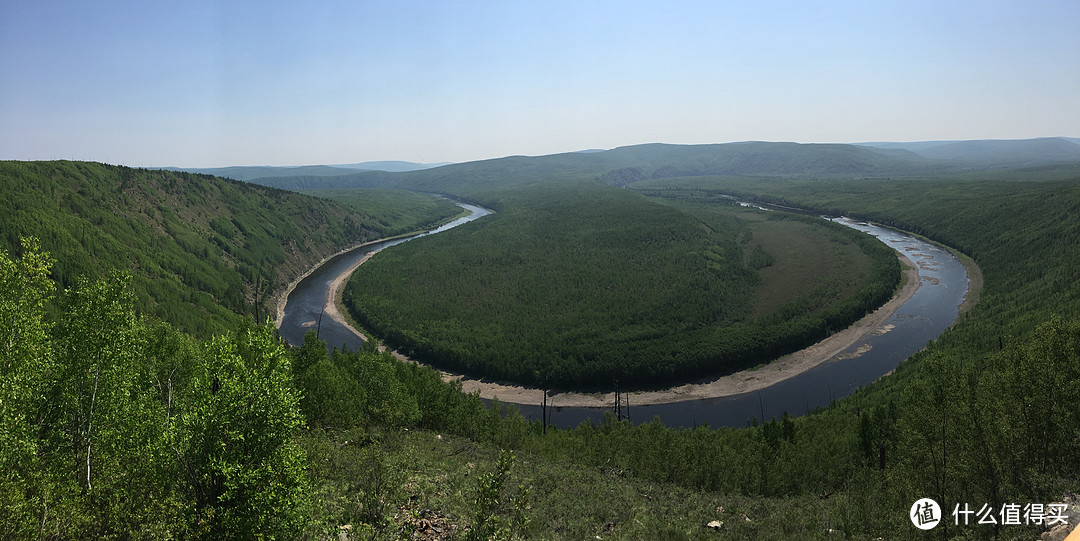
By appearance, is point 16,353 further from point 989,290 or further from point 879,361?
point 989,290

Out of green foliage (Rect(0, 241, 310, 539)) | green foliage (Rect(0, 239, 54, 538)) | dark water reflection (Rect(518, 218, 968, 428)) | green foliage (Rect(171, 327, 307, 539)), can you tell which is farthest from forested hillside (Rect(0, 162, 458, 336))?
dark water reflection (Rect(518, 218, 968, 428))

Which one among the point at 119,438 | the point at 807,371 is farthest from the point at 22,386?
the point at 807,371

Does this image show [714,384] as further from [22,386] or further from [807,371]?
[22,386]

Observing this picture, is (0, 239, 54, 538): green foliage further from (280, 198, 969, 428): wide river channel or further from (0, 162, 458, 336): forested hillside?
(280, 198, 969, 428): wide river channel

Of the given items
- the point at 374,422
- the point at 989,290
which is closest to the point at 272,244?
the point at 374,422

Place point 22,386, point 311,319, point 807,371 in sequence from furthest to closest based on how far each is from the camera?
1. point 311,319
2. point 807,371
3. point 22,386

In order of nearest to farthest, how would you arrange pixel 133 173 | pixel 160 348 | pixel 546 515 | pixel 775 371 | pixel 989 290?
1. pixel 546 515
2. pixel 160 348
3. pixel 775 371
4. pixel 989 290
5. pixel 133 173
